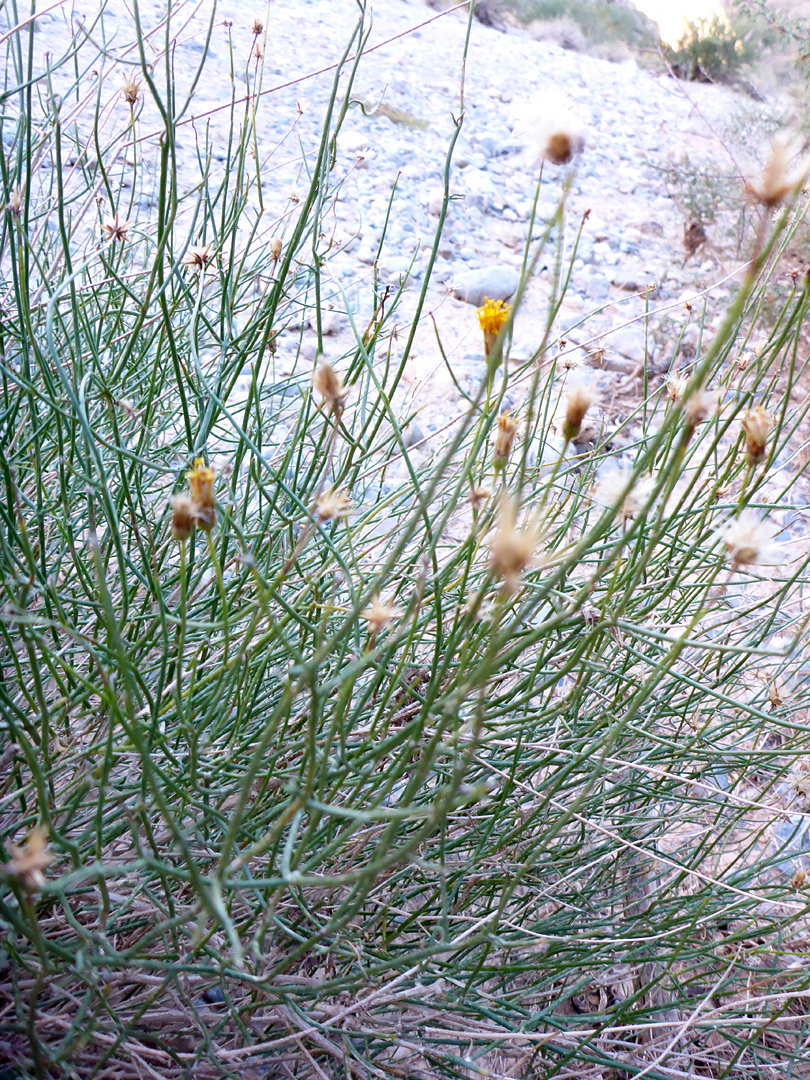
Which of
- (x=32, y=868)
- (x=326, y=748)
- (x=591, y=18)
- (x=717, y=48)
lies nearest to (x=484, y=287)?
(x=326, y=748)

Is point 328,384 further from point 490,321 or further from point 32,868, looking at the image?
point 32,868

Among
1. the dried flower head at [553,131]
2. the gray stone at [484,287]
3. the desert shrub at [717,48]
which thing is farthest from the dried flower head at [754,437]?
the desert shrub at [717,48]

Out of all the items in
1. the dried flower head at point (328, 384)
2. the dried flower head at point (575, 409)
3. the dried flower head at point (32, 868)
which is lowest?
the dried flower head at point (32, 868)

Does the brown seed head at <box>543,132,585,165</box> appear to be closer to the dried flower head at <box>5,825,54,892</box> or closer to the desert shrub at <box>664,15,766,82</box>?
the dried flower head at <box>5,825,54,892</box>

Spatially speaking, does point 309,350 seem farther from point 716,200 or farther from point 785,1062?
point 716,200

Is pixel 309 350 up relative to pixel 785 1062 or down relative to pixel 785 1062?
up

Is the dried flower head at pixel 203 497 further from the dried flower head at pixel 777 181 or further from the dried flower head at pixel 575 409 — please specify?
the dried flower head at pixel 777 181

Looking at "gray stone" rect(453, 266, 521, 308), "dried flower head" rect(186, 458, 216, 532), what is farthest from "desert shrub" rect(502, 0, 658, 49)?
"dried flower head" rect(186, 458, 216, 532)

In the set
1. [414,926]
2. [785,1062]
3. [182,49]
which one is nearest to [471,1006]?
[414,926]
